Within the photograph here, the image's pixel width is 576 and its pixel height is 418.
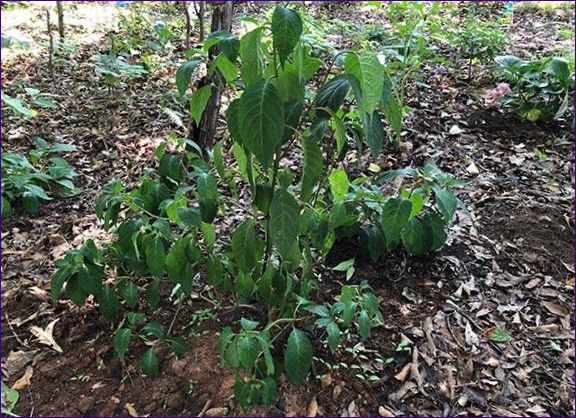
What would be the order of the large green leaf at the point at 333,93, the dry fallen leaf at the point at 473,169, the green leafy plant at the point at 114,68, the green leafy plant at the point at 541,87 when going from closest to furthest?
1. the large green leaf at the point at 333,93
2. the dry fallen leaf at the point at 473,169
3. the green leafy plant at the point at 541,87
4. the green leafy plant at the point at 114,68

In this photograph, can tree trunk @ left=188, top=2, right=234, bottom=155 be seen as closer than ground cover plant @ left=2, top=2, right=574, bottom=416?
No

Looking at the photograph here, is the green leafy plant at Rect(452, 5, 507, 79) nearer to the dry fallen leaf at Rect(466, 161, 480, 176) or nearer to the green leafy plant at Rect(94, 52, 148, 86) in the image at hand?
the dry fallen leaf at Rect(466, 161, 480, 176)

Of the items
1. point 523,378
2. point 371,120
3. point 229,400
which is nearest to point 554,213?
point 523,378

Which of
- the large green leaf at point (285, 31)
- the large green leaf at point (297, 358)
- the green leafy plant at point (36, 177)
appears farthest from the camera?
the green leafy plant at point (36, 177)

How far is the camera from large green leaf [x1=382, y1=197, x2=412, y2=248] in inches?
68.4

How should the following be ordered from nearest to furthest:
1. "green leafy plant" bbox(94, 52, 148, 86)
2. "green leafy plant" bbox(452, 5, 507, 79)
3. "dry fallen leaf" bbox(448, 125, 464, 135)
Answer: "dry fallen leaf" bbox(448, 125, 464, 135), "green leafy plant" bbox(94, 52, 148, 86), "green leafy plant" bbox(452, 5, 507, 79)

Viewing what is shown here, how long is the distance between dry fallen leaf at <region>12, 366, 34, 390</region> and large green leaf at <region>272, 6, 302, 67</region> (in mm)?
1333

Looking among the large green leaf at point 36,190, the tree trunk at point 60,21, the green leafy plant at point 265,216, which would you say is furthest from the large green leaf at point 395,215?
the tree trunk at point 60,21

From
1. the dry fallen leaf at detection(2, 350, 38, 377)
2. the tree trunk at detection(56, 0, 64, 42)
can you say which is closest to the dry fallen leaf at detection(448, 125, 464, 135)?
the dry fallen leaf at detection(2, 350, 38, 377)

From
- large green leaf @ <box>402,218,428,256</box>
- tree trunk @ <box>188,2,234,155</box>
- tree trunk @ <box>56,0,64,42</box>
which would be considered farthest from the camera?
tree trunk @ <box>56,0,64,42</box>

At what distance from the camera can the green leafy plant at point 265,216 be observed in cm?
126

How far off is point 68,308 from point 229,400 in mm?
768

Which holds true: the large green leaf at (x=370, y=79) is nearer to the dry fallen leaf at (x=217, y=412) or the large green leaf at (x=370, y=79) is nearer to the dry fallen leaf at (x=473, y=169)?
the dry fallen leaf at (x=217, y=412)

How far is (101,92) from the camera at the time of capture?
3.79 metres
